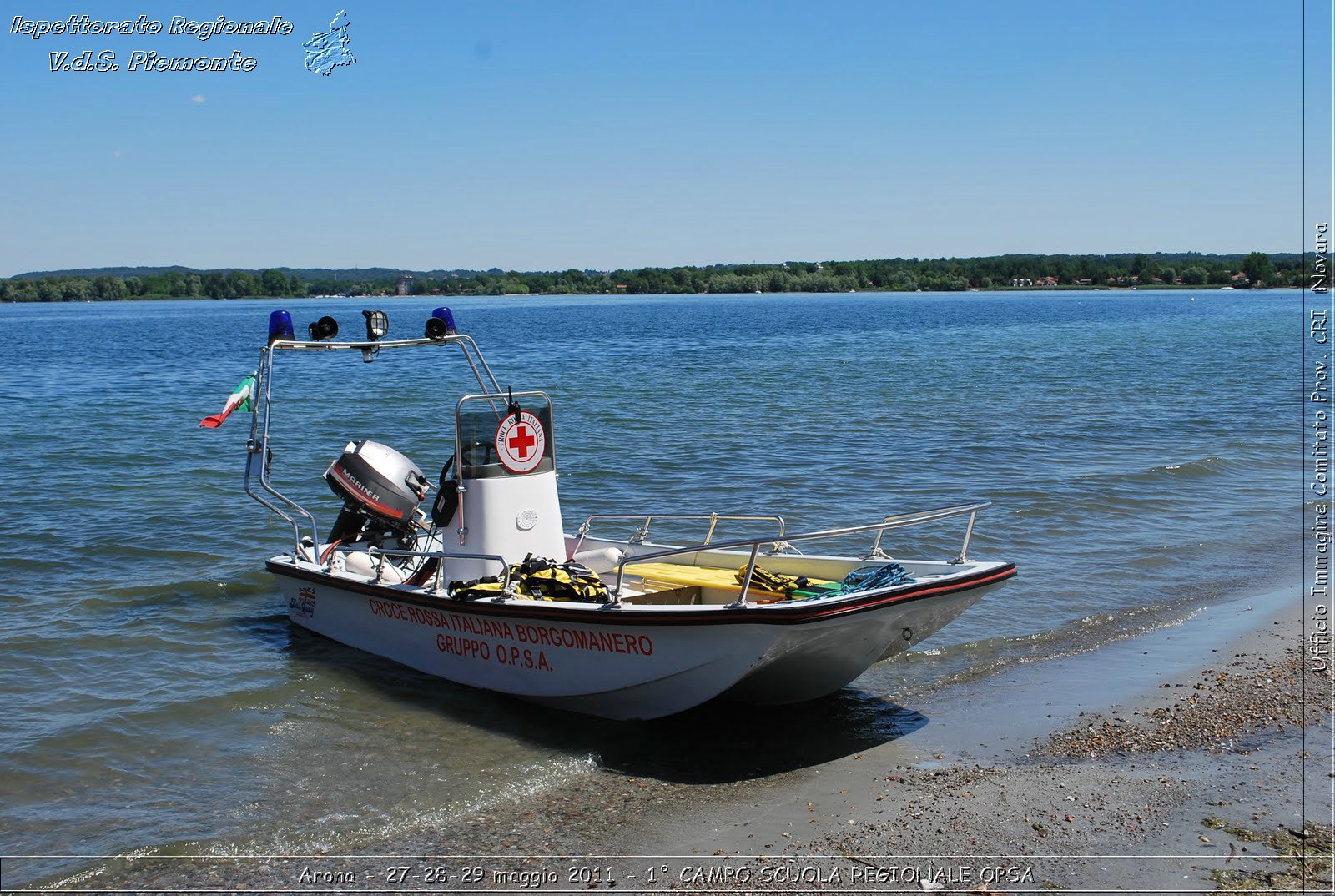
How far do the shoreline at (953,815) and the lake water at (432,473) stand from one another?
0.41 metres

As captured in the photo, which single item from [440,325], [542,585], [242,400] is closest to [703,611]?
[542,585]

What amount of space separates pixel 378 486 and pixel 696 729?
12.4 feet

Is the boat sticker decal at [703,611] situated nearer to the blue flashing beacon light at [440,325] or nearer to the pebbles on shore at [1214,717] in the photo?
the pebbles on shore at [1214,717]

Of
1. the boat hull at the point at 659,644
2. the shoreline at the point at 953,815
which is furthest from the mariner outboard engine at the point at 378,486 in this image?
the shoreline at the point at 953,815

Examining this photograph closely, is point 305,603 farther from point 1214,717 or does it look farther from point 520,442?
point 1214,717

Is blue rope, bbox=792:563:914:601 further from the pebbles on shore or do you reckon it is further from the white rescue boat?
the pebbles on shore

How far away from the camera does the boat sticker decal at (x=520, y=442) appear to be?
9125 millimetres

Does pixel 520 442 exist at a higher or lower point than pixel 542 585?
higher

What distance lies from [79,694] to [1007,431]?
61.9ft

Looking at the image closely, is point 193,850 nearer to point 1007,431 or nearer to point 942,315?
point 1007,431

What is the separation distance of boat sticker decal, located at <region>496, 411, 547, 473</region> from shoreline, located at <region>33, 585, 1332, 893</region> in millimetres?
2602

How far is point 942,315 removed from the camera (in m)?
104

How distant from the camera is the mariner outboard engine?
10.2 metres

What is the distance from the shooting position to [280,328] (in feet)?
31.6
